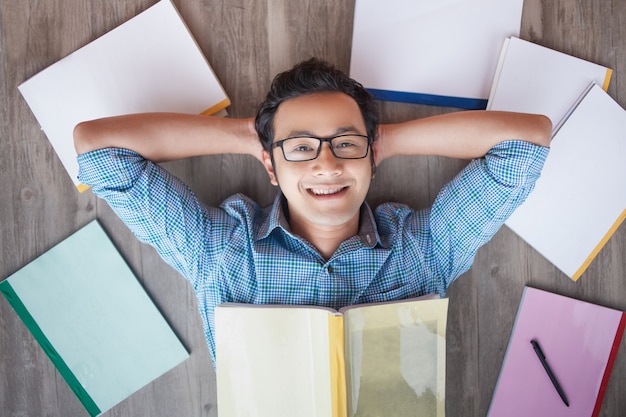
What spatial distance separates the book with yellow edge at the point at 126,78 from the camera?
1188 millimetres

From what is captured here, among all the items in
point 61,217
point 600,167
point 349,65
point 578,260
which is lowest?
point 578,260

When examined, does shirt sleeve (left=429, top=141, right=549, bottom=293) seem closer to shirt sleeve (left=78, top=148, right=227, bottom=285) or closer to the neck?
the neck

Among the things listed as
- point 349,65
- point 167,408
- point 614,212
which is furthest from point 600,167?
point 167,408

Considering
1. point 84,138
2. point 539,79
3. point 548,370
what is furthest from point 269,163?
point 548,370

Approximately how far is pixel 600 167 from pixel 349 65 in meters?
0.71

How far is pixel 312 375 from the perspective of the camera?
1.05m

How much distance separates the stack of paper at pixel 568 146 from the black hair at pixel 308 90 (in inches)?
15.0

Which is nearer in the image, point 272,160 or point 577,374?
point 272,160

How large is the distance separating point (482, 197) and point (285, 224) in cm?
44

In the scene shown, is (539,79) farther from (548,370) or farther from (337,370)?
(337,370)

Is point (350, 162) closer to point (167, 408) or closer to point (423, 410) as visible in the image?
point (423, 410)

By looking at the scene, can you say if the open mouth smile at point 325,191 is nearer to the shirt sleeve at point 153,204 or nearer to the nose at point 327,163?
the nose at point 327,163

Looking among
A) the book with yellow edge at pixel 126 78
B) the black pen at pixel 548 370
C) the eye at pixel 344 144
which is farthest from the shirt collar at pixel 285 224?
the black pen at pixel 548 370

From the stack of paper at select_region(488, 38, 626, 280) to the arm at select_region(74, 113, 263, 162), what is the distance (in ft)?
2.14
